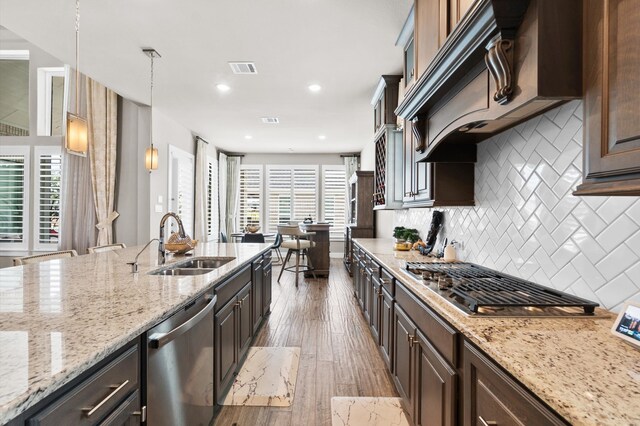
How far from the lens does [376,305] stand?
9.00ft

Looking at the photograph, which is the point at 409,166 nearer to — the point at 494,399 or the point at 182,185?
the point at 494,399

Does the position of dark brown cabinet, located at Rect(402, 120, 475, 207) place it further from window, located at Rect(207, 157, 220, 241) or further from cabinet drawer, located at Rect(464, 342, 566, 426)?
window, located at Rect(207, 157, 220, 241)

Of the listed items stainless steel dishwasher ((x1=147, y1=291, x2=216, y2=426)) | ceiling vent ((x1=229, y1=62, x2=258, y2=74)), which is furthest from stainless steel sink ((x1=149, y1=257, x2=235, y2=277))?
ceiling vent ((x1=229, y1=62, x2=258, y2=74))

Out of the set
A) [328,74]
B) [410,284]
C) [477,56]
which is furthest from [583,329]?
[328,74]

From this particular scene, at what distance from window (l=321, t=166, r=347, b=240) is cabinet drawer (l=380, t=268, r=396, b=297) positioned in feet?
20.1

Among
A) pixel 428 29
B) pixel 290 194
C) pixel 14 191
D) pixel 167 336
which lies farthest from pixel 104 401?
pixel 290 194

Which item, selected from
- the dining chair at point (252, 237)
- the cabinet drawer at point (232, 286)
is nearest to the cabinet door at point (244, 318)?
the cabinet drawer at point (232, 286)

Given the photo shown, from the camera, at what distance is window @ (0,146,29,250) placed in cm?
468

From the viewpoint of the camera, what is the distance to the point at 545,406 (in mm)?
695

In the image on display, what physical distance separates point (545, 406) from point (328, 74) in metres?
3.63

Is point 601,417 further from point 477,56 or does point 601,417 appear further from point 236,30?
point 236,30

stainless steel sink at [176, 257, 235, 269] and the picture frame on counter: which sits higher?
the picture frame on counter

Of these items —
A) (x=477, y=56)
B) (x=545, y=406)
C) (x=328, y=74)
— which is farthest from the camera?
(x=328, y=74)

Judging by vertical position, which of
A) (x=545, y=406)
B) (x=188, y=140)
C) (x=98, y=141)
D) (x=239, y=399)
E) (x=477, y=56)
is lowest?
(x=239, y=399)
